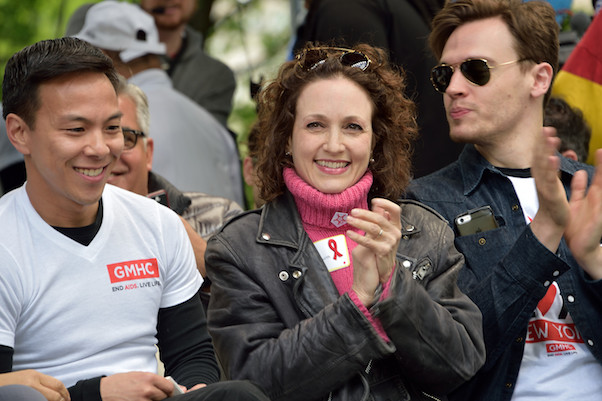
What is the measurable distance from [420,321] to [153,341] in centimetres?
96

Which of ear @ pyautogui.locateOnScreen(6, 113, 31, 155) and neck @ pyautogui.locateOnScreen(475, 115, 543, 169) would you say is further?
neck @ pyautogui.locateOnScreen(475, 115, 543, 169)

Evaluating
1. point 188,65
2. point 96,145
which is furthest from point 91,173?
point 188,65

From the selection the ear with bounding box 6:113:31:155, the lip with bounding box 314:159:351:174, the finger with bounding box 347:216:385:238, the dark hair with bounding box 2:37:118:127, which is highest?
the dark hair with bounding box 2:37:118:127

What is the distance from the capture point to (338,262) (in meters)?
3.67

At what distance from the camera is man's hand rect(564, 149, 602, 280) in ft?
12.5

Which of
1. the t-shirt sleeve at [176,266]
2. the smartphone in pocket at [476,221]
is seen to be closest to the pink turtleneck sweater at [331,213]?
the t-shirt sleeve at [176,266]

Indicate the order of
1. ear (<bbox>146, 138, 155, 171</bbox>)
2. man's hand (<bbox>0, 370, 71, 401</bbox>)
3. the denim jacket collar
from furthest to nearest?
ear (<bbox>146, 138, 155, 171</bbox>) → the denim jacket collar → man's hand (<bbox>0, 370, 71, 401</bbox>)

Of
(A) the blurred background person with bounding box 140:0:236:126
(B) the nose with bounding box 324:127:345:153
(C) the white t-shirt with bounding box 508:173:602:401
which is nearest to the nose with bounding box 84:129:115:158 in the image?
(B) the nose with bounding box 324:127:345:153

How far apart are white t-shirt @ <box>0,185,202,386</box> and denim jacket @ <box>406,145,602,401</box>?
1.29 m

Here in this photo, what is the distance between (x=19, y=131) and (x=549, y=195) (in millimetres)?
1935

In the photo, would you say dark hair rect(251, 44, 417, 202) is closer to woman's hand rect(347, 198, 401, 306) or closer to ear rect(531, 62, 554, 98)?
woman's hand rect(347, 198, 401, 306)

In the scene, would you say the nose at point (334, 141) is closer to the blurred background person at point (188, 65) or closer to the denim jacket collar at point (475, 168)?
the denim jacket collar at point (475, 168)

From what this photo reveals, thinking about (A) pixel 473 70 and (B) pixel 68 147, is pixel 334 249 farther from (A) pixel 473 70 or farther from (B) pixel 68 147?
(A) pixel 473 70

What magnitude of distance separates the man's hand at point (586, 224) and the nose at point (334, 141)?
930mm
